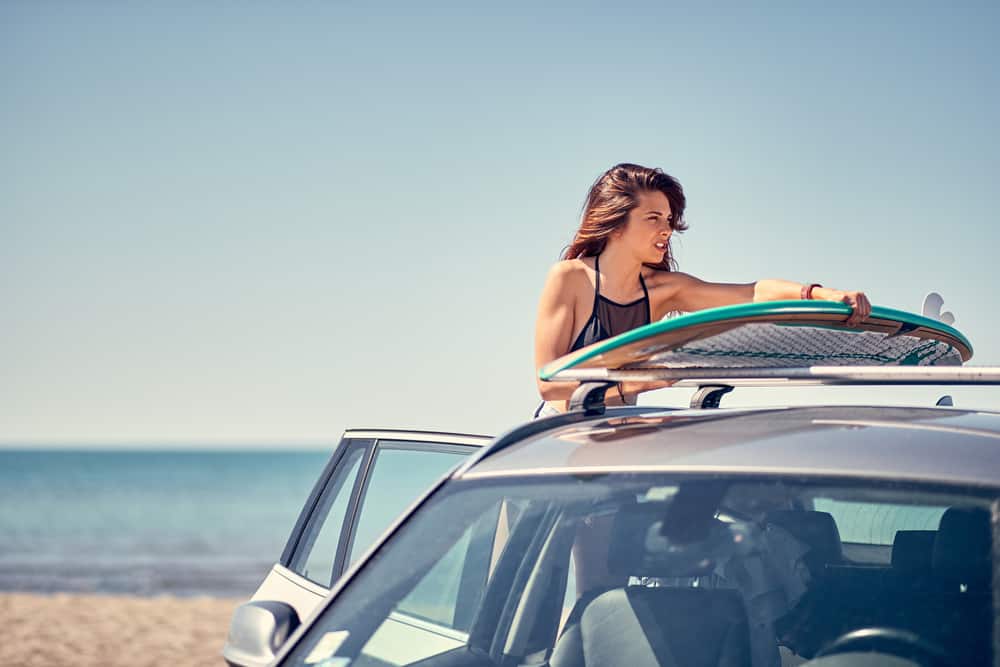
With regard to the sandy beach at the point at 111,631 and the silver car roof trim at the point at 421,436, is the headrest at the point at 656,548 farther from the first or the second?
the sandy beach at the point at 111,631

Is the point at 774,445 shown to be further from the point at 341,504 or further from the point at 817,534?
the point at 341,504

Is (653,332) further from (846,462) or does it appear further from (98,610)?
(98,610)

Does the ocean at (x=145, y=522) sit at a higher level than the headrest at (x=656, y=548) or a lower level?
lower

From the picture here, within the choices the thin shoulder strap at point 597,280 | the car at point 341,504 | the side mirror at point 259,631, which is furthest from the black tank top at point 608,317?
the side mirror at point 259,631

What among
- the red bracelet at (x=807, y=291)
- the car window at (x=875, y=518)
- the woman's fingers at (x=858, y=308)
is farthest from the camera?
the red bracelet at (x=807, y=291)

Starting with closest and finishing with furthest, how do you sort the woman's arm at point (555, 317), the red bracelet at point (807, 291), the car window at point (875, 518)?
the car window at point (875, 518) → the red bracelet at point (807, 291) → the woman's arm at point (555, 317)

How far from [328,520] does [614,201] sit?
159 cm

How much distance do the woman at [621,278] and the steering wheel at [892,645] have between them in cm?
148

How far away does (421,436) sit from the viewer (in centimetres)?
340

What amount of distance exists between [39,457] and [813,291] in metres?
90.1

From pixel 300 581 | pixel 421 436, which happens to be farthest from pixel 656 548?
pixel 300 581

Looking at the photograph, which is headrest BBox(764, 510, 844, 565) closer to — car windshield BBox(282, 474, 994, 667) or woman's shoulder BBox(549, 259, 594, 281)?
car windshield BBox(282, 474, 994, 667)

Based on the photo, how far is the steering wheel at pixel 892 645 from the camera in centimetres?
196

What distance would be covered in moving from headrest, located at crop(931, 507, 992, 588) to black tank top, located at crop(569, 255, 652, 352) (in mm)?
1614
